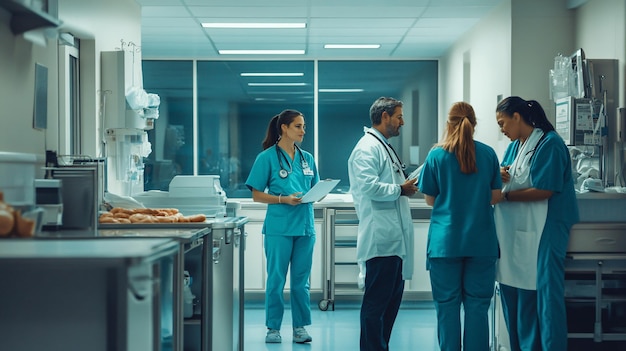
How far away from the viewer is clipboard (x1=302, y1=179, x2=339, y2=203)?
3941 millimetres

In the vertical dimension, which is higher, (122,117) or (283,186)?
(122,117)

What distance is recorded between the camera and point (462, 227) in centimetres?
324

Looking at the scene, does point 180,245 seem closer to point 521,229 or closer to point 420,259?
point 521,229

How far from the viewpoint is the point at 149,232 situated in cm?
282

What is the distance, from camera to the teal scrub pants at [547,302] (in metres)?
3.37

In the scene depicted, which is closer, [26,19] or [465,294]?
[26,19]

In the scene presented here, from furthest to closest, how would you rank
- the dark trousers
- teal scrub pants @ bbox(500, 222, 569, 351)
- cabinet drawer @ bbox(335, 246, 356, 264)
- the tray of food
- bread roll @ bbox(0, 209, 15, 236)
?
cabinet drawer @ bbox(335, 246, 356, 264) < the dark trousers < teal scrub pants @ bbox(500, 222, 569, 351) < the tray of food < bread roll @ bbox(0, 209, 15, 236)

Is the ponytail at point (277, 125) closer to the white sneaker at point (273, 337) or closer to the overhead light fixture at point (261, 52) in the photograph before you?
the white sneaker at point (273, 337)

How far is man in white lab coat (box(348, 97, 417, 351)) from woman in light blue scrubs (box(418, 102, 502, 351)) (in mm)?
188

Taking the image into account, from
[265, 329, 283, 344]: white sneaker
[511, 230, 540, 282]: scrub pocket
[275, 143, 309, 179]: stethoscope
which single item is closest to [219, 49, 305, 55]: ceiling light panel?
[275, 143, 309, 179]: stethoscope

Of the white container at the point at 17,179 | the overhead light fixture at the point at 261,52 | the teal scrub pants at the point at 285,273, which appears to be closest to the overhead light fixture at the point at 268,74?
the overhead light fixture at the point at 261,52

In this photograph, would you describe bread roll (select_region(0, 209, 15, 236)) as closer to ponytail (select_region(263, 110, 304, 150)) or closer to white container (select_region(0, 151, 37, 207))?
white container (select_region(0, 151, 37, 207))

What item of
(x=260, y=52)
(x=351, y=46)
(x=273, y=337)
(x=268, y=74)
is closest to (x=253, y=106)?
(x=268, y=74)

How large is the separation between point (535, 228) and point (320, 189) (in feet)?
3.79
